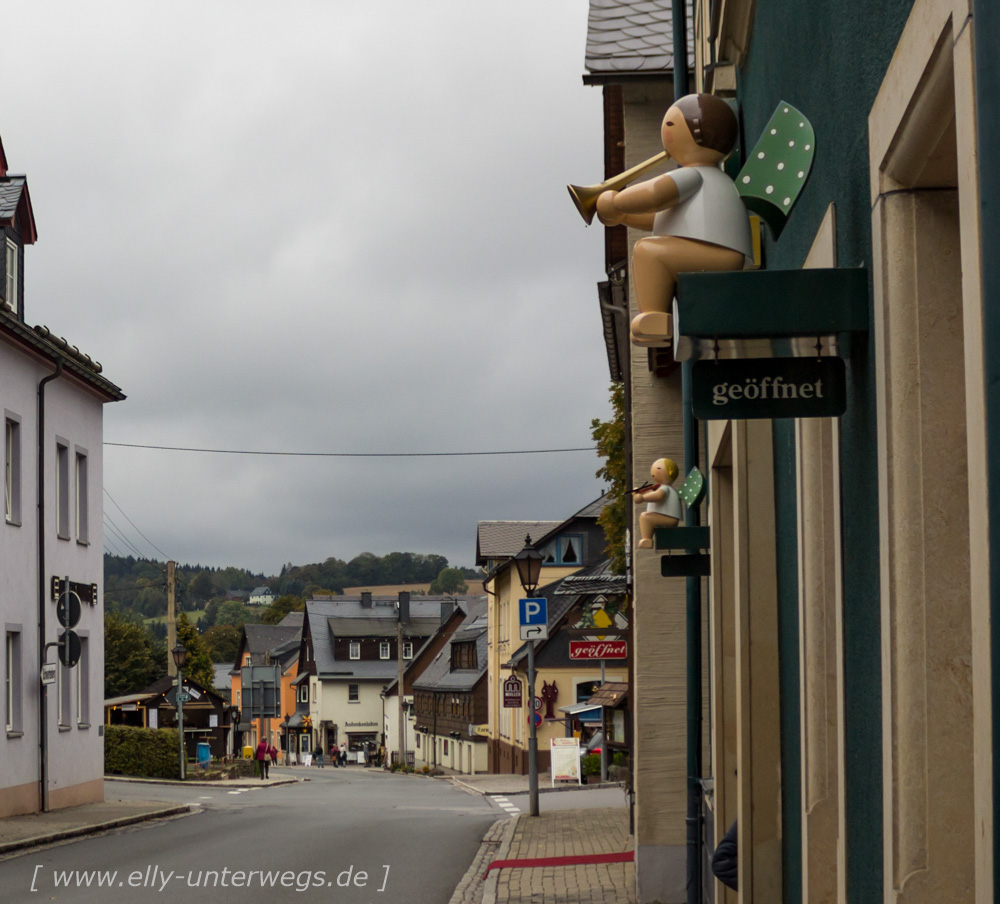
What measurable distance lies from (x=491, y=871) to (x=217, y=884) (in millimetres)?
2785

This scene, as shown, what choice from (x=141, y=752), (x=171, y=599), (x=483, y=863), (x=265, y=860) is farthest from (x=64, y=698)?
(x=171, y=599)

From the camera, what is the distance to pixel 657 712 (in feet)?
39.2

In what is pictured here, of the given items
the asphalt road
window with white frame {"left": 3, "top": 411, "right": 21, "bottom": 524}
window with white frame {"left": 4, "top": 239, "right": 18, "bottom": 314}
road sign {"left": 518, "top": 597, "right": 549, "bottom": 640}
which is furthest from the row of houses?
window with white frame {"left": 4, "top": 239, "right": 18, "bottom": 314}

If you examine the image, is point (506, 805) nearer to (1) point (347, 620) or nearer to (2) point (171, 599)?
(2) point (171, 599)

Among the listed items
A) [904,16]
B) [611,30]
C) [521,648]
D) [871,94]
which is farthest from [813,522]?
[521,648]

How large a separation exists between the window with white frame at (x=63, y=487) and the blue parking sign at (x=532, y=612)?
9.05 metres

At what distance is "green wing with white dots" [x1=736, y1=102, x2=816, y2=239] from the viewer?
10.5 ft

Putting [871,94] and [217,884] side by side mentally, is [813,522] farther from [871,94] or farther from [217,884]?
[217,884]

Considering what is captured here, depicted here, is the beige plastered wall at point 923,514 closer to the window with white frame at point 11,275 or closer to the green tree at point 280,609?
the window with white frame at point 11,275

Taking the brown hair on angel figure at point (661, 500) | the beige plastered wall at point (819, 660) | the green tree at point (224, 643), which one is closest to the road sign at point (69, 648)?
the brown hair on angel figure at point (661, 500)

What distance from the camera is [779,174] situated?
11.0 ft

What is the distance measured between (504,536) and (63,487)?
3587 centimetres

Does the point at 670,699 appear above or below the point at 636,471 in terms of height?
below

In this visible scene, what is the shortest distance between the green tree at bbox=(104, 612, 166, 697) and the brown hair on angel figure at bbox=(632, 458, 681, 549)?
247 ft
